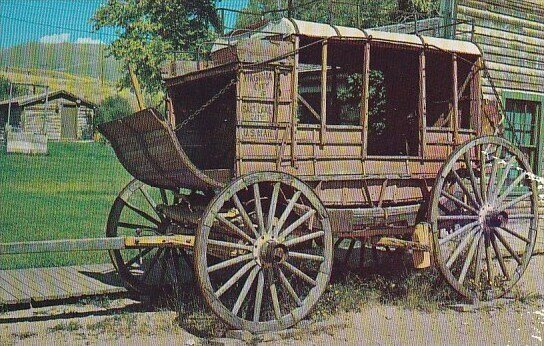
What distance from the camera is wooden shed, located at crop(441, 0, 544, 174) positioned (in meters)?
12.4

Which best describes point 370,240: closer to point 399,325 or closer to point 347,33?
point 399,325

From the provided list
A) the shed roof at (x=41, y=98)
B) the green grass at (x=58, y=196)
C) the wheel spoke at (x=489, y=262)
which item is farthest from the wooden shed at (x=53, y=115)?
the wheel spoke at (x=489, y=262)

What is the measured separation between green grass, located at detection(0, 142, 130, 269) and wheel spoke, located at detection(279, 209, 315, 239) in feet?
13.5

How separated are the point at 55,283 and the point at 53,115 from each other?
19.0m

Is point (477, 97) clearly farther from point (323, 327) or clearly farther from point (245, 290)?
point (245, 290)

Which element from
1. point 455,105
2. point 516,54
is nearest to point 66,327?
point 455,105

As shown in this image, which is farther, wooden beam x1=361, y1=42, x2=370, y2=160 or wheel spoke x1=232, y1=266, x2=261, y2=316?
wooden beam x1=361, y1=42, x2=370, y2=160

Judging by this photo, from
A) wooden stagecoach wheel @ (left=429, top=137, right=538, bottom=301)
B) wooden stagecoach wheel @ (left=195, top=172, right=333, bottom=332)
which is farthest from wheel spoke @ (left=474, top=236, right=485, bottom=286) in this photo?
wooden stagecoach wheel @ (left=195, top=172, right=333, bottom=332)

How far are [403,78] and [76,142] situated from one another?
15543mm

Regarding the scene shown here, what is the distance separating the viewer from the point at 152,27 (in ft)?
71.6

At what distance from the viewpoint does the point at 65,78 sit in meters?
31.4

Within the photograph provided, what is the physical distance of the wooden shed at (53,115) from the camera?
21.9 m

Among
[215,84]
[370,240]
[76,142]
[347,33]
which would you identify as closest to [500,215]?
[370,240]

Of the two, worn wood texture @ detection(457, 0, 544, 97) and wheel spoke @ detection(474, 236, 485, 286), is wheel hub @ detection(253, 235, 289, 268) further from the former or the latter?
worn wood texture @ detection(457, 0, 544, 97)
